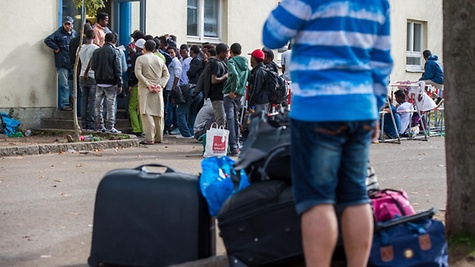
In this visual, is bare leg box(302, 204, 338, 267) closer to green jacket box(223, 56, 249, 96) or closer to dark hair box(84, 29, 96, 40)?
green jacket box(223, 56, 249, 96)

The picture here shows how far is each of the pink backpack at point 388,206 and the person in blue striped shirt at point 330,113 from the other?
839mm

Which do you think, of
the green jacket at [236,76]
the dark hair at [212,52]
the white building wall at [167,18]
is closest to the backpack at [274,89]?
the green jacket at [236,76]

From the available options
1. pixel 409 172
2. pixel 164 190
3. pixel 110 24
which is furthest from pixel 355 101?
pixel 110 24

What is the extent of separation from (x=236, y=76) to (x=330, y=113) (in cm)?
962

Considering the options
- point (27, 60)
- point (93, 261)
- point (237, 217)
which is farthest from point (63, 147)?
point (237, 217)

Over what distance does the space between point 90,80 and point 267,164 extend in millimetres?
12222

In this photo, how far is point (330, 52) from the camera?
422 cm

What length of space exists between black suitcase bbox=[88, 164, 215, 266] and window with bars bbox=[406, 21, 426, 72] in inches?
906

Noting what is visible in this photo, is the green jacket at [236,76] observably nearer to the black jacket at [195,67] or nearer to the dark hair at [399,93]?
the black jacket at [195,67]

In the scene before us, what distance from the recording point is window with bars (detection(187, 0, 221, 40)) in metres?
20.8

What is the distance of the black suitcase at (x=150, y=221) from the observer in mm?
5406

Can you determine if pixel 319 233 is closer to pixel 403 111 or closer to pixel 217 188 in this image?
pixel 217 188

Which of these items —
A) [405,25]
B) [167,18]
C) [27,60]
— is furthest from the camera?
[405,25]

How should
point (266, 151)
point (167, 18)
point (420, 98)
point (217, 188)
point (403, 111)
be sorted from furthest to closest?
point (167, 18) → point (420, 98) → point (403, 111) → point (217, 188) → point (266, 151)
